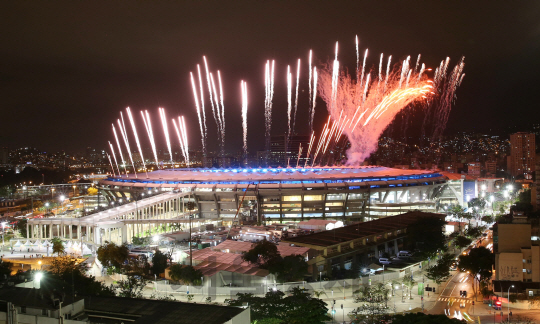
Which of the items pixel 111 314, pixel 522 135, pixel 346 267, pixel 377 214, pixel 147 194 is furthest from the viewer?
pixel 522 135

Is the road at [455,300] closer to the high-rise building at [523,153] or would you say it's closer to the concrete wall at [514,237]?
the concrete wall at [514,237]

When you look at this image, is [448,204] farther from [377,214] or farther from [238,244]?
[238,244]

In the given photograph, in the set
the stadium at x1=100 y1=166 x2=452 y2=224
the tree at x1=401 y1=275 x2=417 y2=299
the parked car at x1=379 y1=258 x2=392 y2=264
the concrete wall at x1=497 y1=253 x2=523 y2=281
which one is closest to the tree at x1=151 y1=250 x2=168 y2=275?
the tree at x1=401 y1=275 x2=417 y2=299

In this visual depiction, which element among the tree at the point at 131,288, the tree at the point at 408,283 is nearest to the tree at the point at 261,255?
the tree at the point at 131,288

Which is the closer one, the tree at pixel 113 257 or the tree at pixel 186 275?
the tree at pixel 186 275

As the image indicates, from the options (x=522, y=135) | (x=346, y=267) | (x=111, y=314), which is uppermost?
(x=522, y=135)

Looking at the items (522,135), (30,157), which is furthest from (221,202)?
(30,157)
